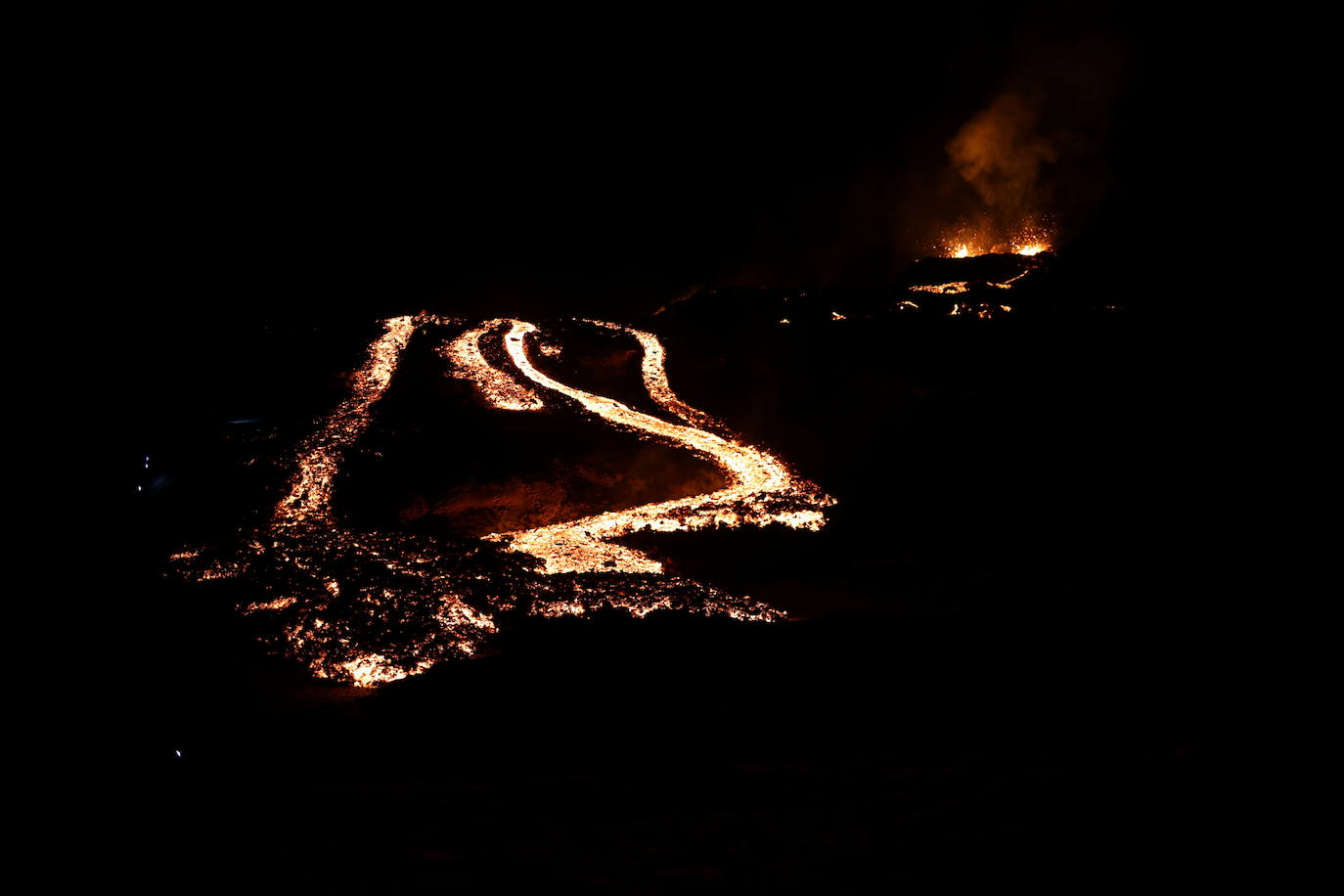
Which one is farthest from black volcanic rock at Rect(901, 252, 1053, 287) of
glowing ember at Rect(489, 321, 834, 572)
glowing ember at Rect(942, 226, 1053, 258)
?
glowing ember at Rect(489, 321, 834, 572)

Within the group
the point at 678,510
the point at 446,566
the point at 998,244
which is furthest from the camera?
the point at 998,244

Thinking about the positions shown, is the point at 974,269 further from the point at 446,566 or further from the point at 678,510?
the point at 446,566

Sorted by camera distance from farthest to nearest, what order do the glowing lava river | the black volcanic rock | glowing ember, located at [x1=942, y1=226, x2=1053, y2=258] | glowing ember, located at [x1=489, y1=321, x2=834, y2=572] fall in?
glowing ember, located at [x1=942, y1=226, x2=1053, y2=258] → the black volcanic rock → glowing ember, located at [x1=489, y1=321, x2=834, y2=572] → the glowing lava river

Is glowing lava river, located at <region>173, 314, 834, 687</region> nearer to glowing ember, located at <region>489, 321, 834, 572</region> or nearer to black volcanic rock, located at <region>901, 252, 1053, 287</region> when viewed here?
glowing ember, located at <region>489, 321, 834, 572</region>

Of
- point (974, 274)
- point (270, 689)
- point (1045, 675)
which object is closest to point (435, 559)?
point (270, 689)

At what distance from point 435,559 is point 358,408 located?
267 inches

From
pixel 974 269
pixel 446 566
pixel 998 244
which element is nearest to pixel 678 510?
pixel 446 566

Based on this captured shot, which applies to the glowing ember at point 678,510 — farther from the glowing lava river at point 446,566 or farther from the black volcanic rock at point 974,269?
the black volcanic rock at point 974,269

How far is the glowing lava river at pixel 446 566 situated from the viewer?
6492 millimetres

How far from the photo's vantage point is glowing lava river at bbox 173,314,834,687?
649cm

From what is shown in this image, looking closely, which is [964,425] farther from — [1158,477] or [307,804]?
[307,804]

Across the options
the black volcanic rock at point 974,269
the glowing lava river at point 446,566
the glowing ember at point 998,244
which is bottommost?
the glowing lava river at point 446,566

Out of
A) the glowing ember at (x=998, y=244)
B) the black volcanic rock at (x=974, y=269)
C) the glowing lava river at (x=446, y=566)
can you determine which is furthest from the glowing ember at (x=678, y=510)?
the glowing ember at (x=998, y=244)

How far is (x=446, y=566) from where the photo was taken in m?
7.86
